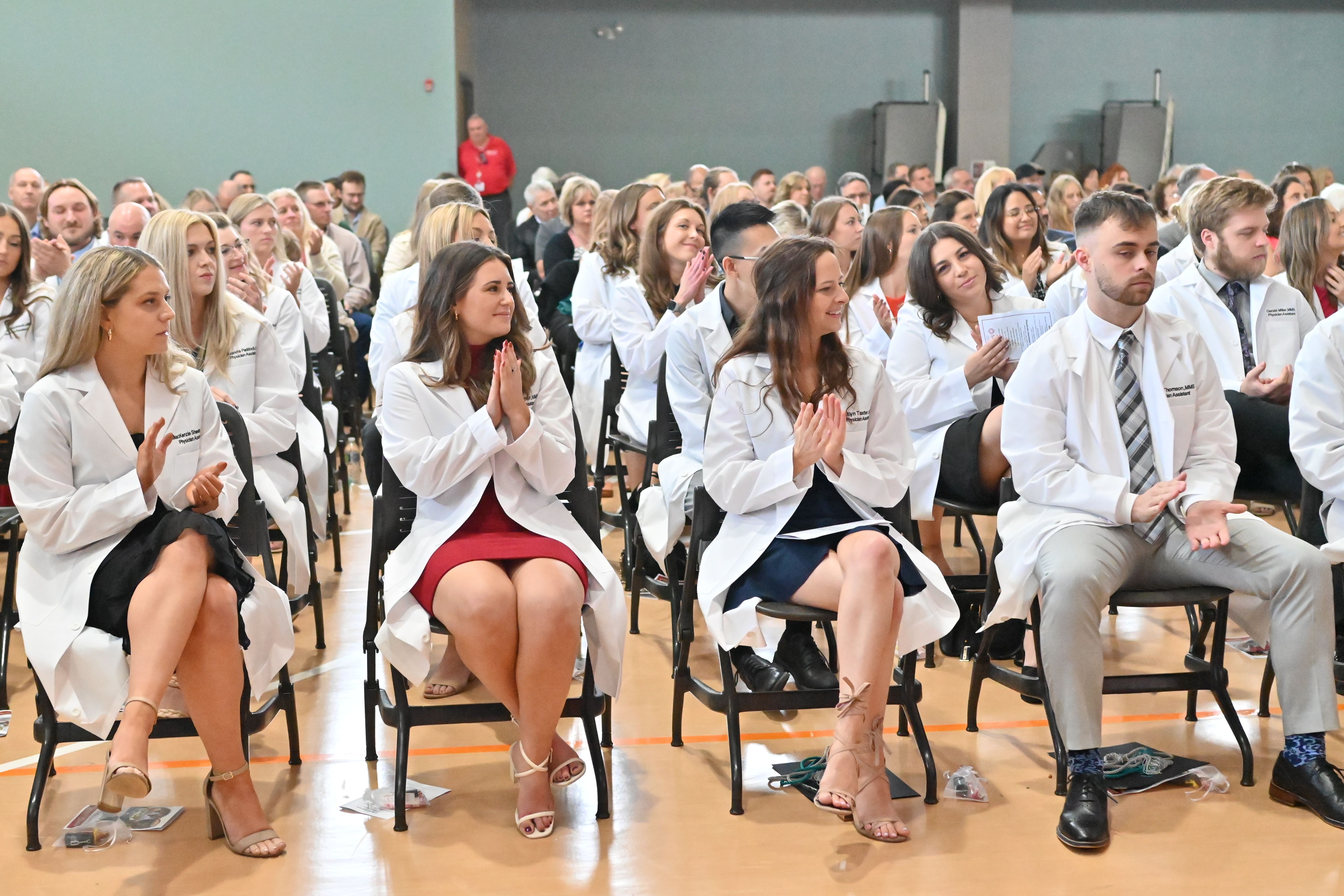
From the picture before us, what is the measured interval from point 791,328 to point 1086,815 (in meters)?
1.35

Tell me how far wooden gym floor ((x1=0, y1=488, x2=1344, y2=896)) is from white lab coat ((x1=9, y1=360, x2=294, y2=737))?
0.34 m

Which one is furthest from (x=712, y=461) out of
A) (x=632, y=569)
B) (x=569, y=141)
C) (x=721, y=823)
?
(x=569, y=141)

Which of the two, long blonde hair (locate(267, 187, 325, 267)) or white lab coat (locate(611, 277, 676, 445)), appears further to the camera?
long blonde hair (locate(267, 187, 325, 267))

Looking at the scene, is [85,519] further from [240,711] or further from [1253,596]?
[1253,596]

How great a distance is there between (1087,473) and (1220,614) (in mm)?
482

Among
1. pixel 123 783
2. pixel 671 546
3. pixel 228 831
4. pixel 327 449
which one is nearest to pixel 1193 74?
pixel 327 449

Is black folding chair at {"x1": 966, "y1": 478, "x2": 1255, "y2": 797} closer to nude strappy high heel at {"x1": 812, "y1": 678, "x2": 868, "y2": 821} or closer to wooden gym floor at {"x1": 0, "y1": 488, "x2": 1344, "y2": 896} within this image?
wooden gym floor at {"x1": 0, "y1": 488, "x2": 1344, "y2": 896}

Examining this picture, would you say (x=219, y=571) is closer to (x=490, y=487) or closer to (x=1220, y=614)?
(x=490, y=487)

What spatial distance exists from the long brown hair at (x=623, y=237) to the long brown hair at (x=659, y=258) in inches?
26.7

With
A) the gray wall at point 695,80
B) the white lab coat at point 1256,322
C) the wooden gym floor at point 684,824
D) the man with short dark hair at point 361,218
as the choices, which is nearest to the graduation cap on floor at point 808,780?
the wooden gym floor at point 684,824

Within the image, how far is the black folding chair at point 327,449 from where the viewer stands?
479 cm

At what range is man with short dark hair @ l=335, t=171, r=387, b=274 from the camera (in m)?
10.5

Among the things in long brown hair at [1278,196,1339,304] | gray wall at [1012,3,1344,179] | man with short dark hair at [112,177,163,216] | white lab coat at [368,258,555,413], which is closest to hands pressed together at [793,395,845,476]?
white lab coat at [368,258,555,413]

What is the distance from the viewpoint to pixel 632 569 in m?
4.34
